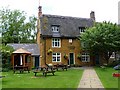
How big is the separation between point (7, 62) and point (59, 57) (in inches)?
372

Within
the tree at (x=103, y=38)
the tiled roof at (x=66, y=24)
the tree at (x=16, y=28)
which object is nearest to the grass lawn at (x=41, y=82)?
the tree at (x=103, y=38)

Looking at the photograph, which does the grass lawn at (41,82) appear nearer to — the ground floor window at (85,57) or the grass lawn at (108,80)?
the grass lawn at (108,80)

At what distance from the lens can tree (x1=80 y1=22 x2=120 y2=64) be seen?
41469 millimetres

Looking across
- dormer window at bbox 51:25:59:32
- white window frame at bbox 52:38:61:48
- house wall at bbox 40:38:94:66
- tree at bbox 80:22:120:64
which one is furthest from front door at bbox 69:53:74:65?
dormer window at bbox 51:25:59:32

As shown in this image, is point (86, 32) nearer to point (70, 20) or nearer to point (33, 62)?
point (70, 20)

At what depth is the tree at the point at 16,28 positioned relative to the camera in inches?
2425

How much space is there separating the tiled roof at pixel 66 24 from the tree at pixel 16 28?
658 inches

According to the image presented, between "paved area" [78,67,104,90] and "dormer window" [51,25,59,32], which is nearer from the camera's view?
"paved area" [78,67,104,90]

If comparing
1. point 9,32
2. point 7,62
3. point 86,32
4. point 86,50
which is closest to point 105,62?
point 86,50

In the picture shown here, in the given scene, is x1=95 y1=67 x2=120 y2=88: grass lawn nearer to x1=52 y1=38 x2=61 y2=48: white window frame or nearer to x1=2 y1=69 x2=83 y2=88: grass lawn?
x1=2 y1=69 x2=83 y2=88: grass lawn

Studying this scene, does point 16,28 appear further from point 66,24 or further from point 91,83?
point 91,83

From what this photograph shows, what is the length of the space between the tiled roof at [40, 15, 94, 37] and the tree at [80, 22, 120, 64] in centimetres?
371

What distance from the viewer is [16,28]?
63188 millimetres

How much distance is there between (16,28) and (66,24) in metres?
18.8
